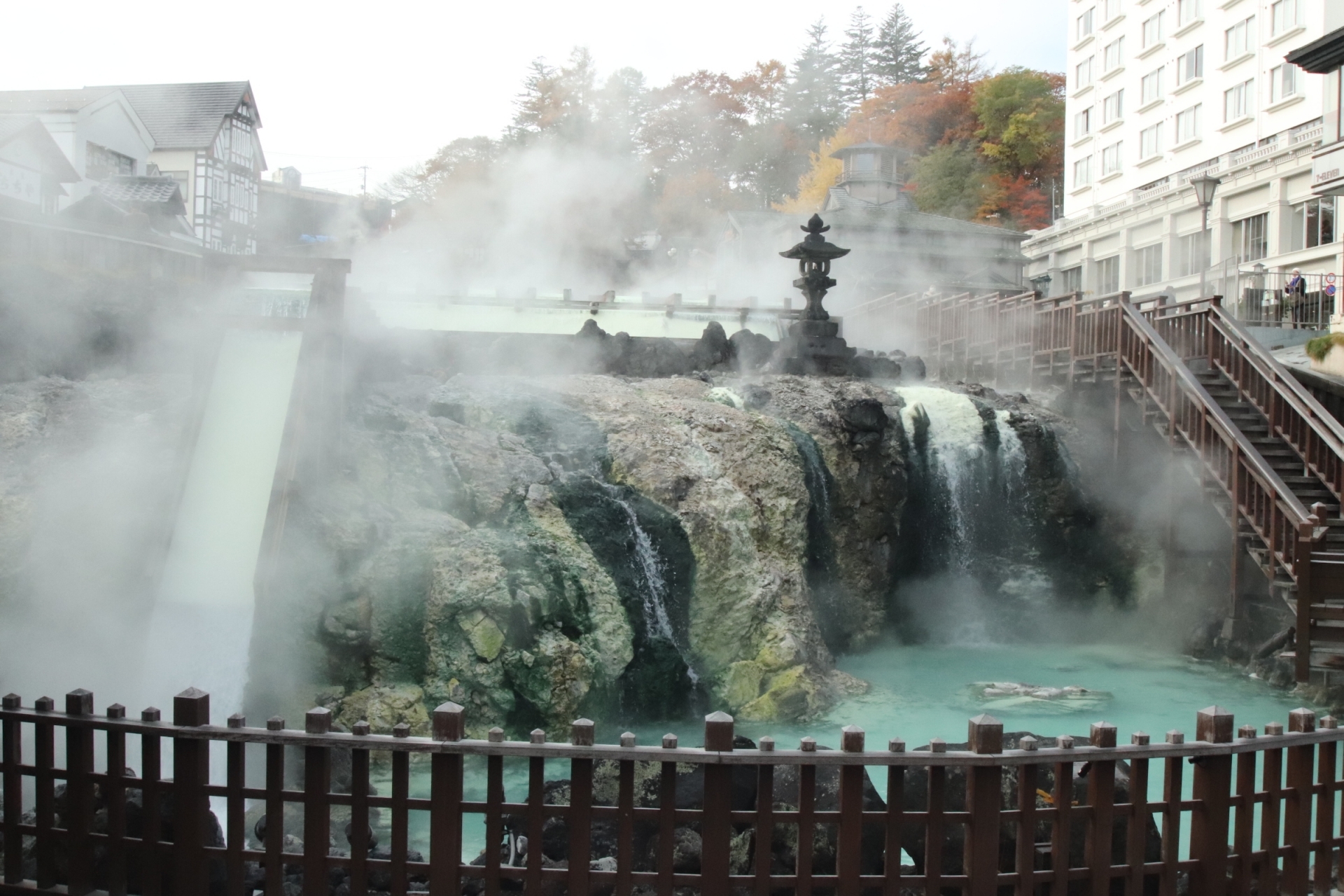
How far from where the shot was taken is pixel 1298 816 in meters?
3.92

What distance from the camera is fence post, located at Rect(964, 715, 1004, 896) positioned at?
349 cm

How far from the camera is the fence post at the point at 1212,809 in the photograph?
375 centimetres

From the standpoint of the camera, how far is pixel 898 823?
3.55 m

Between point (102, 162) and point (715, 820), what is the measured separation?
89.1 feet

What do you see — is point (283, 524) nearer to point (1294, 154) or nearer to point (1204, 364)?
point (1204, 364)

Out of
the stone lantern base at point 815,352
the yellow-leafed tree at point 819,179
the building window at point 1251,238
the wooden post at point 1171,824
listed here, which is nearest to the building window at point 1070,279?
the building window at point 1251,238

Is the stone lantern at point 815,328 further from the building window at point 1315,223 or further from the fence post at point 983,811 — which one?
the building window at point 1315,223

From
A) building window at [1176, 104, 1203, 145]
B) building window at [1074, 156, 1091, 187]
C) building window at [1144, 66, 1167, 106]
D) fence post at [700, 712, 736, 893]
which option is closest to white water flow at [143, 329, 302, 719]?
fence post at [700, 712, 736, 893]

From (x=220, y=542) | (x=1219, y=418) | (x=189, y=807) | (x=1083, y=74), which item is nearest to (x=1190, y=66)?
(x=1083, y=74)

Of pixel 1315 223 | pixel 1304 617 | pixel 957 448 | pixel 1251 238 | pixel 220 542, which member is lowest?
pixel 1304 617

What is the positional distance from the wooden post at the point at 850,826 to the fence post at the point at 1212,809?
4.13 ft

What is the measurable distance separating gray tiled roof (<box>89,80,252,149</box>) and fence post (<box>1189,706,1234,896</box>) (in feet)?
99.9

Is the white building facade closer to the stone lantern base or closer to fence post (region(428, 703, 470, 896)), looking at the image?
the stone lantern base

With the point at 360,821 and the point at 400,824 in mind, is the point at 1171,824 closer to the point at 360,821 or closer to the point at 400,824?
the point at 400,824
